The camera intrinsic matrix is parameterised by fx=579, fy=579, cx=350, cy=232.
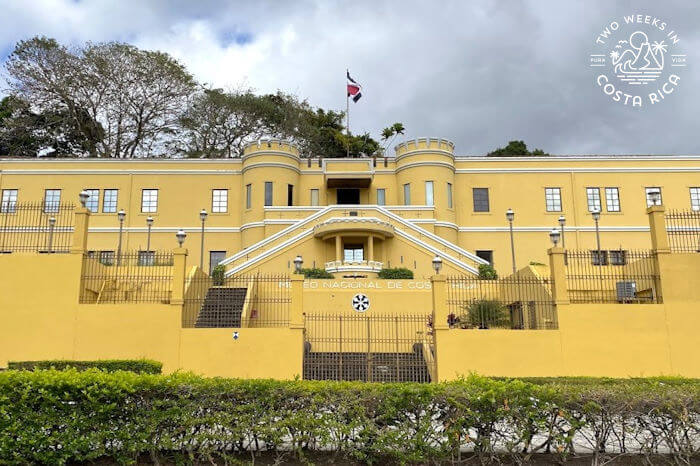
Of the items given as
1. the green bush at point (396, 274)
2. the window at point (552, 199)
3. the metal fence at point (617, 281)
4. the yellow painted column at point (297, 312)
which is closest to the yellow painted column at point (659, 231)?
the metal fence at point (617, 281)

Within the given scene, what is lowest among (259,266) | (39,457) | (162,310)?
(39,457)

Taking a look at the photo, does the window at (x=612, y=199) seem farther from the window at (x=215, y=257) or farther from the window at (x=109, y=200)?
the window at (x=109, y=200)

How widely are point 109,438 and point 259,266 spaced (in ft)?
60.1

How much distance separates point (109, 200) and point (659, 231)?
29.1m

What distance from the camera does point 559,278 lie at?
52.0 ft

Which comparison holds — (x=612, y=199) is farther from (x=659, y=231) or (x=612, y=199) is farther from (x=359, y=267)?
(x=659, y=231)

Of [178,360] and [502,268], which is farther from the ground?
[502,268]

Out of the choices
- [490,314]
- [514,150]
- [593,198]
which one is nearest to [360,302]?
[490,314]

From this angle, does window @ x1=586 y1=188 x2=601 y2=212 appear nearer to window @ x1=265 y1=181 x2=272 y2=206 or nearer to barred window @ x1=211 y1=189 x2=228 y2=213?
window @ x1=265 y1=181 x2=272 y2=206

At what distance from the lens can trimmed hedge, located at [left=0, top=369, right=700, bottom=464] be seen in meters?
7.80

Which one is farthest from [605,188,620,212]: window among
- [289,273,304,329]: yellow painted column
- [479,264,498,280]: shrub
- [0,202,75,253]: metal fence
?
[0,202,75,253]: metal fence

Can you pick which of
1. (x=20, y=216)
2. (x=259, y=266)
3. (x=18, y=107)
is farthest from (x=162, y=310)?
(x=18, y=107)

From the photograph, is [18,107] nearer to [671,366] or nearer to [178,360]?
[178,360]

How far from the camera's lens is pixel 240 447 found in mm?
8141
